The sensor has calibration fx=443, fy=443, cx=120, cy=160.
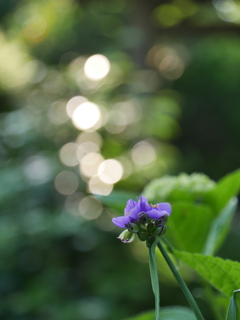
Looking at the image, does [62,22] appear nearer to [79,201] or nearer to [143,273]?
[79,201]

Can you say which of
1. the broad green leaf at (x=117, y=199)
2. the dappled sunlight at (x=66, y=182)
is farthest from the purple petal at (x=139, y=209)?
the dappled sunlight at (x=66, y=182)

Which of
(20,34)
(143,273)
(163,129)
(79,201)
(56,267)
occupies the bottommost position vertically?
(143,273)

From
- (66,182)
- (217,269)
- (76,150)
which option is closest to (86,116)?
(76,150)

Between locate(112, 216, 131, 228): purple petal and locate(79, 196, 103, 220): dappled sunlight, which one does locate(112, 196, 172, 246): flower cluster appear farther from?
locate(79, 196, 103, 220): dappled sunlight

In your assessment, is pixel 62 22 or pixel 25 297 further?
pixel 62 22

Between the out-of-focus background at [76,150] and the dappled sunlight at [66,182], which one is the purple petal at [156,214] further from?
the dappled sunlight at [66,182]

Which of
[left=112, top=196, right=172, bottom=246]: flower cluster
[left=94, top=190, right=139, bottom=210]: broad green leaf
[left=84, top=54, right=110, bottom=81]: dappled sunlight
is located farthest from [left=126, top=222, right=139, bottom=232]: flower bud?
[left=84, top=54, right=110, bottom=81]: dappled sunlight

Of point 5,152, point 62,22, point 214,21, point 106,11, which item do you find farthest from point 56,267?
point 214,21
